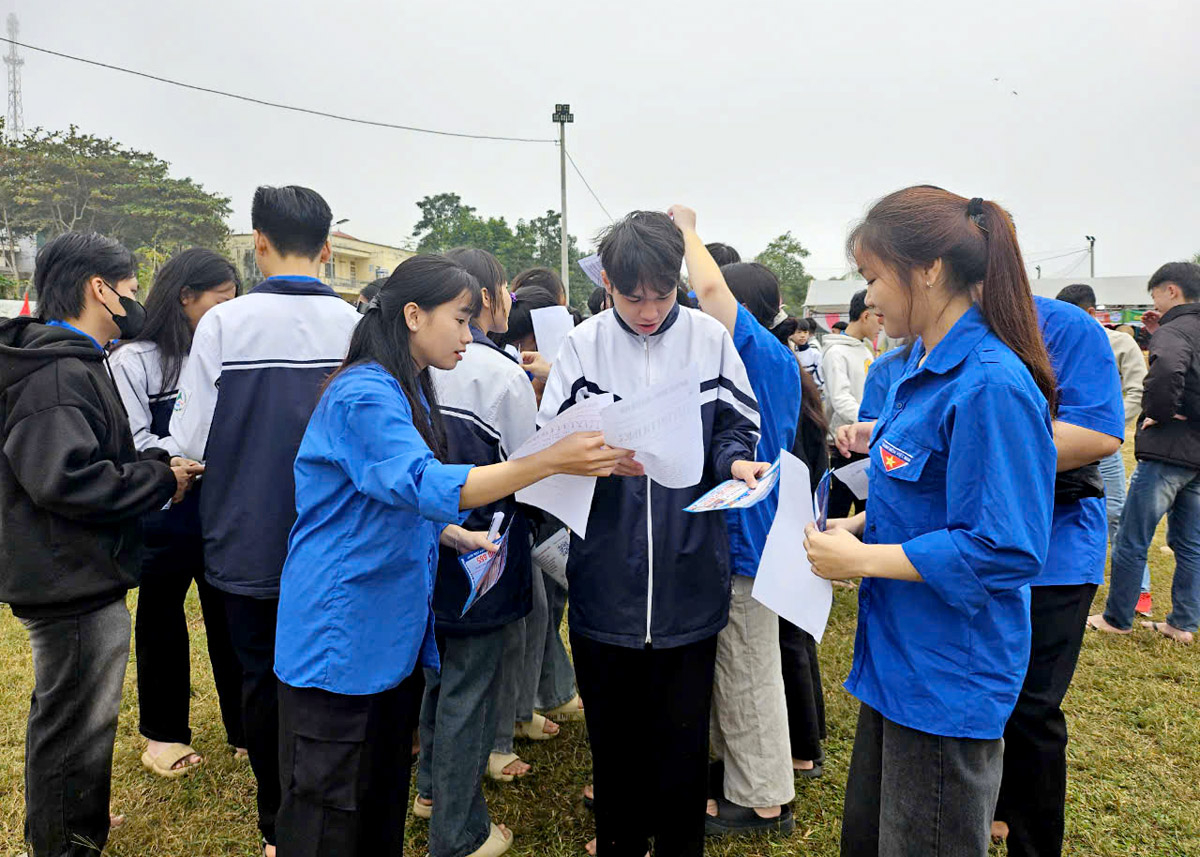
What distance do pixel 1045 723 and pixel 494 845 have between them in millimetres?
1708

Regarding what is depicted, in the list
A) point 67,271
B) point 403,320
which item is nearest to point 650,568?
point 403,320

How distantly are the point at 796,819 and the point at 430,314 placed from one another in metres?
2.16

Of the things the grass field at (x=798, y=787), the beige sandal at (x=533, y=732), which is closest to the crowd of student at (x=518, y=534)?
the grass field at (x=798, y=787)

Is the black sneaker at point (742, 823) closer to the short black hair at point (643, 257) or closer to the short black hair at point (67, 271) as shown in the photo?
the short black hair at point (643, 257)

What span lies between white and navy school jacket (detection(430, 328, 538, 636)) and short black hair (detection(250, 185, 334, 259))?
1.90ft

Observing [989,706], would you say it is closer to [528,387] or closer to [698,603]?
[698,603]

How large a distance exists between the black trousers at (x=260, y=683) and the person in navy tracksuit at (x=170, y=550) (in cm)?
54

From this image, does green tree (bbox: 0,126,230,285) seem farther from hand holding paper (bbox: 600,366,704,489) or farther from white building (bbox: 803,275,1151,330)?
hand holding paper (bbox: 600,366,704,489)

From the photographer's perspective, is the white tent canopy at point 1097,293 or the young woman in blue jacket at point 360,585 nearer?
the young woman in blue jacket at point 360,585

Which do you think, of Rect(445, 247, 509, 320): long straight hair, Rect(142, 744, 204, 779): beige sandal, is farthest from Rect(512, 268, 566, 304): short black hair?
Rect(142, 744, 204, 779): beige sandal

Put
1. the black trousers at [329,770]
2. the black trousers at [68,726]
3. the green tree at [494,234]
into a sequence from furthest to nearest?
the green tree at [494,234], the black trousers at [68,726], the black trousers at [329,770]

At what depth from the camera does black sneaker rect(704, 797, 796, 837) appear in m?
2.57

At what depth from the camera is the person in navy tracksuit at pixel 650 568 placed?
193cm

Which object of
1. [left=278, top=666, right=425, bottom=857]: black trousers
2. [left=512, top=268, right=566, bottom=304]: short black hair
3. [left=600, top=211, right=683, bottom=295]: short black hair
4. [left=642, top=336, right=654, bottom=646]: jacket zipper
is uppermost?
[left=512, top=268, right=566, bottom=304]: short black hair
